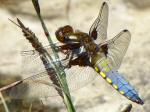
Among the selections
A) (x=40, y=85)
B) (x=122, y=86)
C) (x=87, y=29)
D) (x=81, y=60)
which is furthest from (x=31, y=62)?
(x=87, y=29)

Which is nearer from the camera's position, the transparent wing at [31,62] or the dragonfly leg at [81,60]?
the transparent wing at [31,62]

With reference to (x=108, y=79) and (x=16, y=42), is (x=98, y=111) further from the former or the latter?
(x=16, y=42)

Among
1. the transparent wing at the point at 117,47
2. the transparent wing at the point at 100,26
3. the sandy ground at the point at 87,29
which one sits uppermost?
the transparent wing at the point at 100,26

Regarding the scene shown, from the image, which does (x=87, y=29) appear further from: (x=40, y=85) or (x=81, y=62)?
(x=40, y=85)

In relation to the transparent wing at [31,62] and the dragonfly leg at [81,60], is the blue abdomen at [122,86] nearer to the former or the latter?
the dragonfly leg at [81,60]

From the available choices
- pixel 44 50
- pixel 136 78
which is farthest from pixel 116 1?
pixel 44 50

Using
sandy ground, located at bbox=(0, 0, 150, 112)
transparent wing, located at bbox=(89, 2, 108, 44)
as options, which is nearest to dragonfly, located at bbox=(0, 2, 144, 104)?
transparent wing, located at bbox=(89, 2, 108, 44)

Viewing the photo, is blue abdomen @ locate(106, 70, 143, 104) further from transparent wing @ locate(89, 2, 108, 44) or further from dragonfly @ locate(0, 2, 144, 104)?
transparent wing @ locate(89, 2, 108, 44)

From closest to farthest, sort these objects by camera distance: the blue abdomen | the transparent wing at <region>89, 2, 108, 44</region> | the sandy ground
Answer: the blue abdomen < the transparent wing at <region>89, 2, 108, 44</region> < the sandy ground

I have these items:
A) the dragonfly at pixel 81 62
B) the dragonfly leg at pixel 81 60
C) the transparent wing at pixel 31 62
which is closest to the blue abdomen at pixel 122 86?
the dragonfly at pixel 81 62
